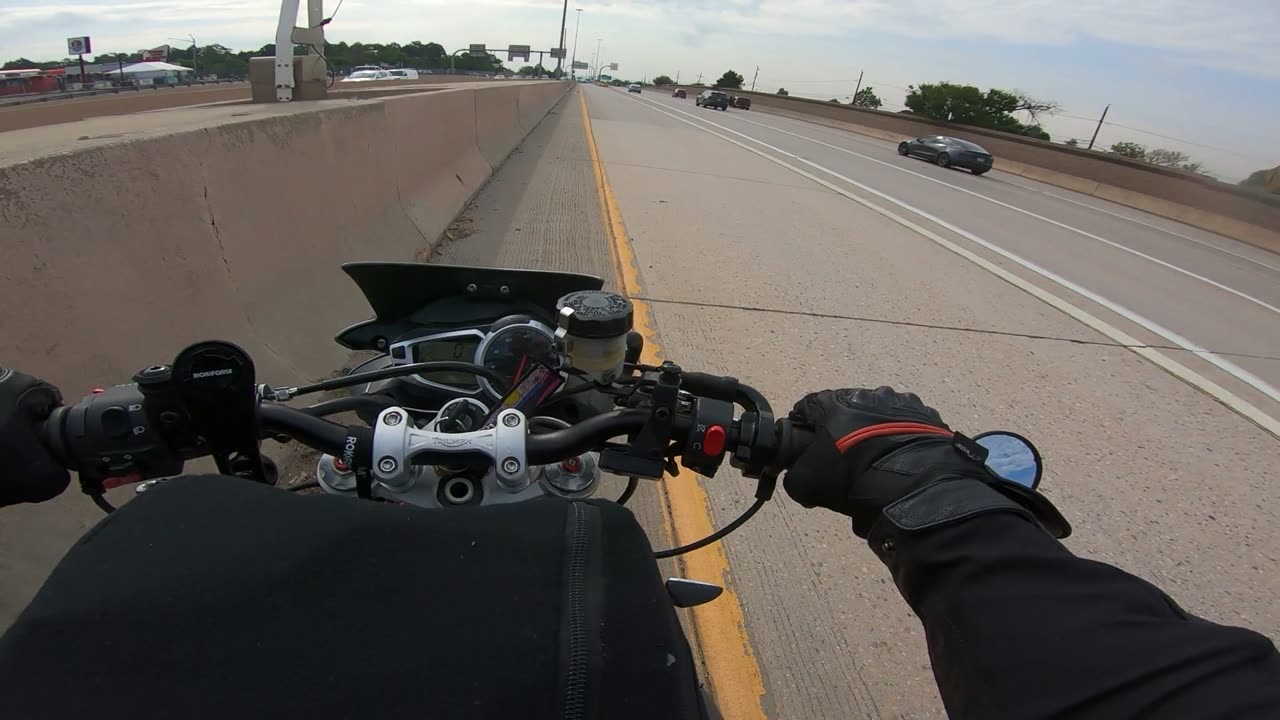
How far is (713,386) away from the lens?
1522 millimetres

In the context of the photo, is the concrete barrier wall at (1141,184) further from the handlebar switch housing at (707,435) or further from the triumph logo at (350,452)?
the triumph logo at (350,452)

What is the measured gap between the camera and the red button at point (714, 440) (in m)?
1.36

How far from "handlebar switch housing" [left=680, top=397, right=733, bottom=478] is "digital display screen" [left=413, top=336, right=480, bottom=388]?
0.92 m

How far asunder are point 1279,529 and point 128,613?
4938 mm

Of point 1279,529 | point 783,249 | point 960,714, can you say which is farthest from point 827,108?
point 960,714

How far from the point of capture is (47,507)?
6.40 ft

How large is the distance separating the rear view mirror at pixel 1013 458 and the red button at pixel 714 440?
52cm

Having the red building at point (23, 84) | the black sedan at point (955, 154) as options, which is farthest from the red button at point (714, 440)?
the red building at point (23, 84)

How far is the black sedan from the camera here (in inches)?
862

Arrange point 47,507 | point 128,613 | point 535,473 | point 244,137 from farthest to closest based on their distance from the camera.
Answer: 1. point 244,137
2. point 47,507
3. point 535,473
4. point 128,613

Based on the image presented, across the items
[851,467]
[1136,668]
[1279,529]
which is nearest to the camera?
[1136,668]

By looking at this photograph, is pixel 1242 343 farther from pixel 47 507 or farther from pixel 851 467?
pixel 47 507

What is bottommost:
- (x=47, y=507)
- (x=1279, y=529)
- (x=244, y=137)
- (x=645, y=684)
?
(x=1279, y=529)

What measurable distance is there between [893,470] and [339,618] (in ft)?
3.15
